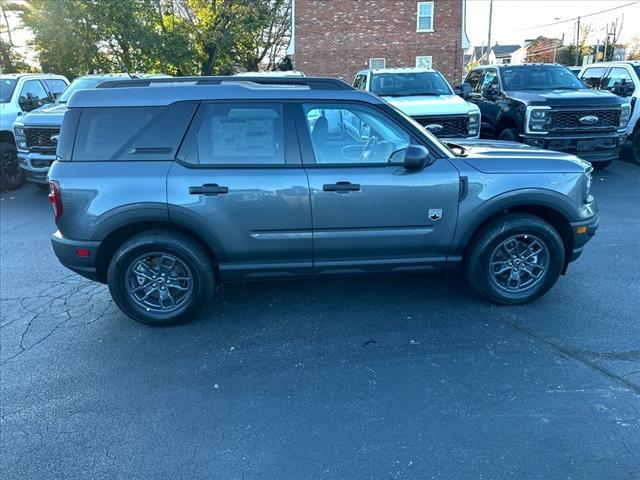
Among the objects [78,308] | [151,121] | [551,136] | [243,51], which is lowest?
[78,308]

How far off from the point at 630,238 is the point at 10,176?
1044 cm

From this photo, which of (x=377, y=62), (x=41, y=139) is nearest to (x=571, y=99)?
(x=41, y=139)

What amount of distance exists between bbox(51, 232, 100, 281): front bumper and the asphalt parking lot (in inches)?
21.1

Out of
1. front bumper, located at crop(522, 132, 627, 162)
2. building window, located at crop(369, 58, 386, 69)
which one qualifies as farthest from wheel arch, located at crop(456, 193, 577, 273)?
building window, located at crop(369, 58, 386, 69)

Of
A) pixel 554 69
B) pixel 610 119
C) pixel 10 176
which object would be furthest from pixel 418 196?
pixel 10 176

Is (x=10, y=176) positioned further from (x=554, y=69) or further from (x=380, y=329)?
(x=554, y=69)

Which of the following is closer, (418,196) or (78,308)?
(418,196)

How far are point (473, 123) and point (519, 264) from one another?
16.8ft

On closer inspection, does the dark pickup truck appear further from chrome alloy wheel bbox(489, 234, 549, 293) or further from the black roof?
the black roof

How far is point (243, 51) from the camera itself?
29.0 meters

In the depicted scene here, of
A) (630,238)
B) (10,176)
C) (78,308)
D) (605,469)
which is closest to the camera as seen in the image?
(605,469)

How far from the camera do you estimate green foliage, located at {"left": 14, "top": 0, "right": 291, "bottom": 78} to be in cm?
1770

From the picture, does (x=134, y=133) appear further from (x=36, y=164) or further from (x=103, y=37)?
(x=103, y=37)

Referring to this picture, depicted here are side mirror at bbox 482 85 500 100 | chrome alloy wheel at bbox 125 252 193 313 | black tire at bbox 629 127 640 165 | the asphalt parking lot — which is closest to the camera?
the asphalt parking lot
